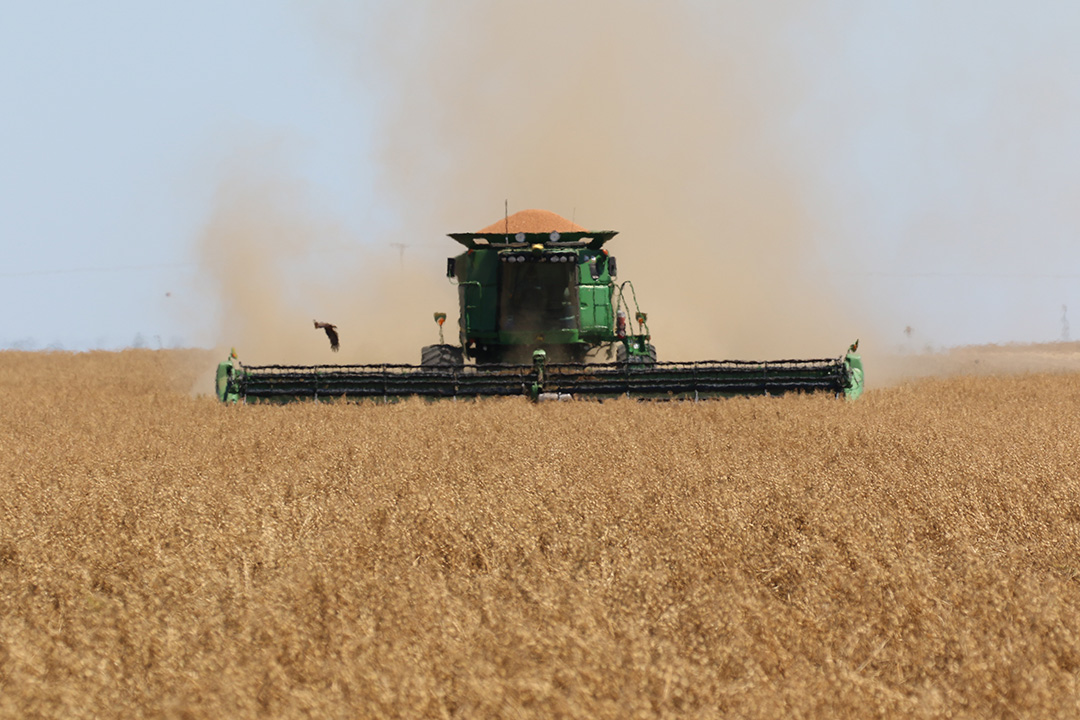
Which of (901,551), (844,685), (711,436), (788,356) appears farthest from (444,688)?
(788,356)

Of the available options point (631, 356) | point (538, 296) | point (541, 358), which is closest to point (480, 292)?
point (538, 296)

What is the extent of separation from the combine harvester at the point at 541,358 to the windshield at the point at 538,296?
0.01m

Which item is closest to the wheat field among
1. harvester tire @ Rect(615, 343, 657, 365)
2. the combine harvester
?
the combine harvester

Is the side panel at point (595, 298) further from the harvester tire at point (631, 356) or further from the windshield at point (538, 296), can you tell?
the harvester tire at point (631, 356)

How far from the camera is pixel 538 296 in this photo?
14.4m

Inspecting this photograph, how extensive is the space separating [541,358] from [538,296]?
1718 mm

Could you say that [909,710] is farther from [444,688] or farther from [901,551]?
[901,551]

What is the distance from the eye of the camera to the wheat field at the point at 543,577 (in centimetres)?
318

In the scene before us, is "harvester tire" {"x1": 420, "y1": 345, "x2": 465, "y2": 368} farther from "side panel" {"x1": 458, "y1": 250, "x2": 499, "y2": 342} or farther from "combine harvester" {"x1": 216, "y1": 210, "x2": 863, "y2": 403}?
"side panel" {"x1": 458, "y1": 250, "x2": 499, "y2": 342}

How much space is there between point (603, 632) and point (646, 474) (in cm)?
338

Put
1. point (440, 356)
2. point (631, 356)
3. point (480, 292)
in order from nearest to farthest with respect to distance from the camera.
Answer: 1. point (480, 292)
2. point (440, 356)
3. point (631, 356)

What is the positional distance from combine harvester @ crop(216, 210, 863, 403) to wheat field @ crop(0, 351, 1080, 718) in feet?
12.1

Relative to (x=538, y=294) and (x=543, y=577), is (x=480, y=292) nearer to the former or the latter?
(x=538, y=294)

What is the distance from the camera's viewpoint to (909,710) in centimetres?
311
